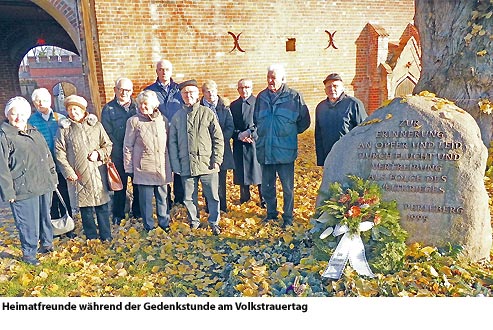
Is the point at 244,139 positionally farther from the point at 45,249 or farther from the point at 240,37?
the point at 240,37

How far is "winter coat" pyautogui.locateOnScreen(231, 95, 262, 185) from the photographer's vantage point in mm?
5355

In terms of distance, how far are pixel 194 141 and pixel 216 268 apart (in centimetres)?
142

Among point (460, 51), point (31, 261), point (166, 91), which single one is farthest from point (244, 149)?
point (460, 51)

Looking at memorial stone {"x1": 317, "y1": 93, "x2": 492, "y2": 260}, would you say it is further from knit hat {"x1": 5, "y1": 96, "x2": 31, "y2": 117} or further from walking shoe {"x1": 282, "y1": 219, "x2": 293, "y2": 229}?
knit hat {"x1": 5, "y1": 96, "x2": 31, "y2": 117}

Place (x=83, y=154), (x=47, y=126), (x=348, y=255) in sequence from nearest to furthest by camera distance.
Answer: (x=348, y=255)
(x=83, y=154)
(x=47, y=126)

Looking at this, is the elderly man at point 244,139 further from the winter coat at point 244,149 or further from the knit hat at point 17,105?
the knit hat at point 17,105

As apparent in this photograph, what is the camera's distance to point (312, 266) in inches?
148

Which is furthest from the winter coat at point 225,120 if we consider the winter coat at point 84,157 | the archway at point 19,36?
the archway at point 19,36

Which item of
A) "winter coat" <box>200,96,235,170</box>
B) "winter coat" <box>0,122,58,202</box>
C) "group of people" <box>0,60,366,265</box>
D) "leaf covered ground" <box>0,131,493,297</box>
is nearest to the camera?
"leaf covered ground" <box>0,131,493,297</box>

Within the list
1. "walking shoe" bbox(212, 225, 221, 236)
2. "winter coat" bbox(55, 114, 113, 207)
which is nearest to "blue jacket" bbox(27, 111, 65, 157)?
"winter coat" bbox(55, 114, 113, 207)

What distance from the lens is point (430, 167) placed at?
12.2 ft

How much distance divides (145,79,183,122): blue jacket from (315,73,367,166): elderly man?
5.90ft

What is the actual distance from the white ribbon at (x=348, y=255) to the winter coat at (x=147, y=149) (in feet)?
6.96
